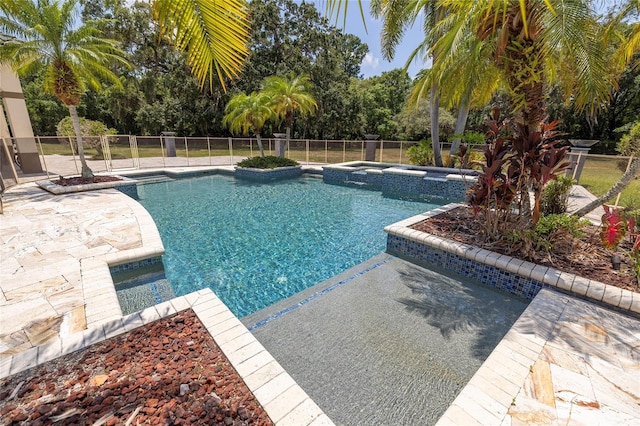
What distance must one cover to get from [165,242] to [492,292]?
545 centimetres

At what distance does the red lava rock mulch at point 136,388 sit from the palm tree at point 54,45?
8541mm

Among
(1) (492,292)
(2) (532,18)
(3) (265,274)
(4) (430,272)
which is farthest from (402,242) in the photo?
(2) (532,18)

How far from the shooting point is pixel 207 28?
213cm

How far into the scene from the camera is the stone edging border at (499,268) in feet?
10.1

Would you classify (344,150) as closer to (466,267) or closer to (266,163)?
(266,163)

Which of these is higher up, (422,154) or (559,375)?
(422,154)

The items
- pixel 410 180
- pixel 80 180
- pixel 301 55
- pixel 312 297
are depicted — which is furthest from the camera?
pixel 301 55

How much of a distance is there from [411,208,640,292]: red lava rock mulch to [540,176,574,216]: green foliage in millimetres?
553

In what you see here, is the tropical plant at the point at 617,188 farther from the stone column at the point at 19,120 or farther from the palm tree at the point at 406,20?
the stone column at the point at 19,120

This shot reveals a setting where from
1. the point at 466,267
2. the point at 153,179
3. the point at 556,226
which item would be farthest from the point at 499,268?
the point at 153,179

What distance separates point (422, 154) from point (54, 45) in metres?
12.5

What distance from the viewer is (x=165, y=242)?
17.7 feet

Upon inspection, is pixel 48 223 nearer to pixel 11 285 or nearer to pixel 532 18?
pixel 11 285

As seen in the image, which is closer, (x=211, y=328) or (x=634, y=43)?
(x=211, y=328)
